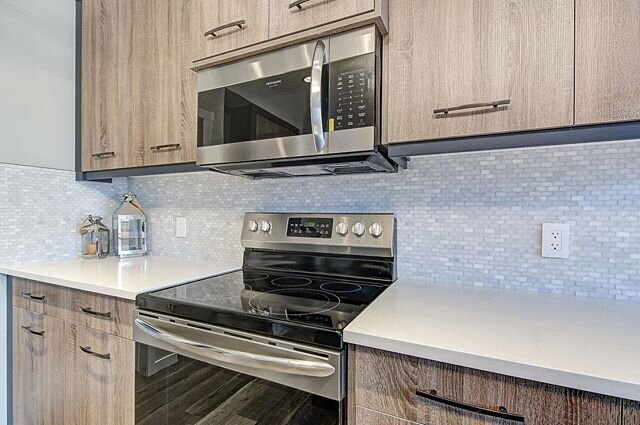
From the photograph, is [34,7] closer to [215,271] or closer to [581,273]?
[215,271]

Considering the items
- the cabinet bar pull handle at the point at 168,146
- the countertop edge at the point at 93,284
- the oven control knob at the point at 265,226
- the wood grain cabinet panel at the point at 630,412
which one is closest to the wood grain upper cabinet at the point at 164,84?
the cabinet bar pull handle at the point at 168,146

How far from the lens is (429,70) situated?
101 centimetres

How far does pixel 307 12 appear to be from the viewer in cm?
112

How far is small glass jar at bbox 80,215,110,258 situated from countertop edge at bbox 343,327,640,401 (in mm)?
1719

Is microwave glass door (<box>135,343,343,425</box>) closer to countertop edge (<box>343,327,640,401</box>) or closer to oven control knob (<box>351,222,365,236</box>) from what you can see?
countertop edge (<box>343,327,640,401</box>)

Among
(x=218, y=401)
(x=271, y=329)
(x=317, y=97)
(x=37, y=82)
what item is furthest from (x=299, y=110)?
(x=37, y=82)

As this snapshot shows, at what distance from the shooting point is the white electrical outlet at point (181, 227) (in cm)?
188

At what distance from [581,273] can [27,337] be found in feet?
7.42

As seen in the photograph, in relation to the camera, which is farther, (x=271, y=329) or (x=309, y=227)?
(x=309, y=227)

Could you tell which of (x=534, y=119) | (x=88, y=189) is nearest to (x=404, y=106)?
(x=534, y=119)

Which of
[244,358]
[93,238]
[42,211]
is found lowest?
[244,358]

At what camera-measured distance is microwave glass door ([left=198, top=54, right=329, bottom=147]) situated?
3.77ft

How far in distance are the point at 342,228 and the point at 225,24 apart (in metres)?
0.94

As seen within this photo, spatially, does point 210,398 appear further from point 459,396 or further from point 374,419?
point 459,396
